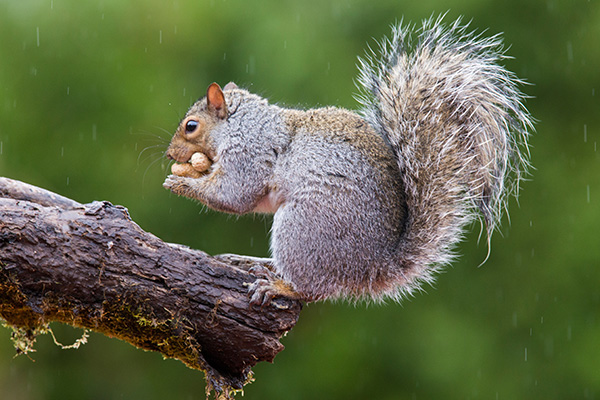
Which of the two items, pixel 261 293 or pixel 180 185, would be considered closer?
pixel 261 293

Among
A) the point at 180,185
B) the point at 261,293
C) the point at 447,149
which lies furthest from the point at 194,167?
the point at 447,149

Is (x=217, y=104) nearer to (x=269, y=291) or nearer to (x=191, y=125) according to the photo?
(x=191, y=125)

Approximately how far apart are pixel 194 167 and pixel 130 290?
76 cm

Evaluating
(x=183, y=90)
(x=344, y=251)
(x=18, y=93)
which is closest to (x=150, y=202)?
(x=183, y=90)

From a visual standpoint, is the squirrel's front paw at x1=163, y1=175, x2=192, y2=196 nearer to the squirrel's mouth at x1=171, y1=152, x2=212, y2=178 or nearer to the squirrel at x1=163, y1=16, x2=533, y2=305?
the squirrel at x1=163, y1=16, x2=533, y2=305

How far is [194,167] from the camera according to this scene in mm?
2549

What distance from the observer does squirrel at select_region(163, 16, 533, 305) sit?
7.10 feet

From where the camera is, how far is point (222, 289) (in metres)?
2.05

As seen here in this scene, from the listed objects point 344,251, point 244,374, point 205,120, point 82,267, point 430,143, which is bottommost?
point 244,374

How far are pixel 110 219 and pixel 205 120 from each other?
2.49 ft

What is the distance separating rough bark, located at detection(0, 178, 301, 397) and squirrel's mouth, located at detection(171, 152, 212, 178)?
530mm

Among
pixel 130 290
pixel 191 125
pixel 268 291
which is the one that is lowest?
pixel 130 290

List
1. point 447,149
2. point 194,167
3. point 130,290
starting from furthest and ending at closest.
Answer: point 194,167
point 447,149
point 130,290

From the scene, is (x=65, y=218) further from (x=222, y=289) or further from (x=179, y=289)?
(x=222, y=289)
